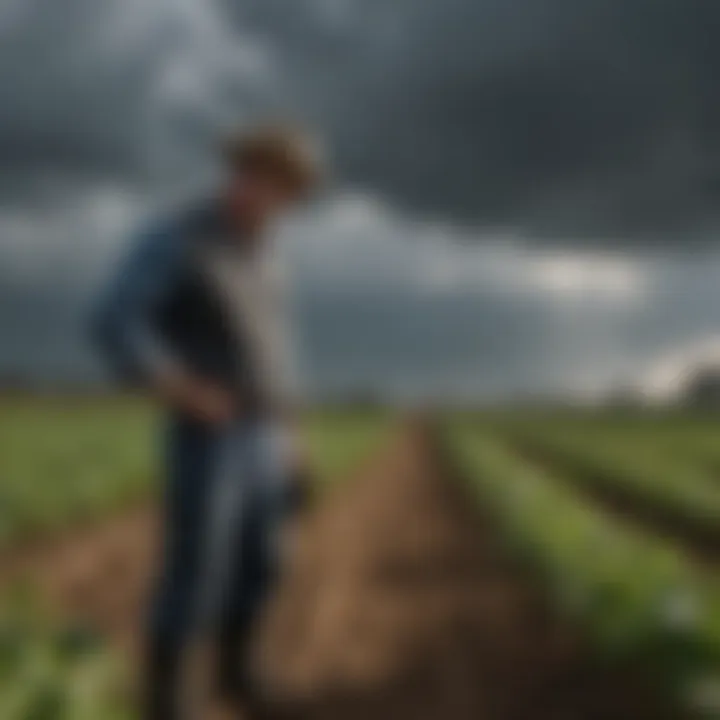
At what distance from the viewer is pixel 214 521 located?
57.1 inches

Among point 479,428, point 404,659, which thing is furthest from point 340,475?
point 479,428

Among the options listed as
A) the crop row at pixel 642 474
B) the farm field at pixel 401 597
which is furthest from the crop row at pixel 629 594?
the crop row at pixel 642 474

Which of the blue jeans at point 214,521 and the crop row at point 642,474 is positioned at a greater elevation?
the blue jeans at point 214,521

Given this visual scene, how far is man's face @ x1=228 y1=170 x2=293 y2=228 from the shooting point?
1.22 meters

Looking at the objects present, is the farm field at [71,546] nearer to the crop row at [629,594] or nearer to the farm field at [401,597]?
the farm field at [401,597]

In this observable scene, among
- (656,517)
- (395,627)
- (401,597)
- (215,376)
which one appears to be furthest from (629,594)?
(656,517)

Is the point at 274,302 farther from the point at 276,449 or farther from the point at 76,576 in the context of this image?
the point at 76,576

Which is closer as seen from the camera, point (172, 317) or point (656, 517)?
point (172, 317)

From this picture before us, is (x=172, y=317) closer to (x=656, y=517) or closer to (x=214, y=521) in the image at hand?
(x=214, y=521)

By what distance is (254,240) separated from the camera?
1312mm

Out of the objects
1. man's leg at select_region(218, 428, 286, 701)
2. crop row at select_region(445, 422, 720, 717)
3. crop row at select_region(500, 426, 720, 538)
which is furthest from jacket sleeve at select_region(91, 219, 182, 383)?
crop row at select_region(500, 426, 720, 538)

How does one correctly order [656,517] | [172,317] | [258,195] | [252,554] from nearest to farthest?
[258,195] → [172,317] → [252,554] → [656,517]

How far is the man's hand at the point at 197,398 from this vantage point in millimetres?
1261

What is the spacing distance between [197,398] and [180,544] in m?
0.20
